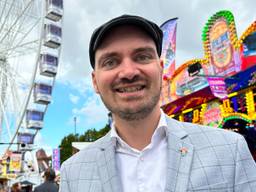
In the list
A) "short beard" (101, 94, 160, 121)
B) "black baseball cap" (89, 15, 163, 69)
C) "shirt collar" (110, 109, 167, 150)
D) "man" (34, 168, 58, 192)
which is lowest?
"man" (34, 168, 58, 192)

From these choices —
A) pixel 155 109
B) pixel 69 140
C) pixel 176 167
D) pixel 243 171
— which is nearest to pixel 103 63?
pixel 155 109

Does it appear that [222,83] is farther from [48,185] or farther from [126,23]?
[126,23]

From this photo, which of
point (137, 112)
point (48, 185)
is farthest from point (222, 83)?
point (137, 112)

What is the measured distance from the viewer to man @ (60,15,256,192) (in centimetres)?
136

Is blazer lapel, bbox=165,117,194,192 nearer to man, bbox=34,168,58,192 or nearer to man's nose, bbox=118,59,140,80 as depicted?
man's nose, bbox=118,59,140,80

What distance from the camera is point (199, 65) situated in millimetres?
12625

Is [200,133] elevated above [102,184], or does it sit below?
above

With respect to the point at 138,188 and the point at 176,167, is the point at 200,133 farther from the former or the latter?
the point at 138,188

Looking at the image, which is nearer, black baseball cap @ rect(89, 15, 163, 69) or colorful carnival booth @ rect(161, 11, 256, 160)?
black baseball cap @ rect(89, 15, 163, 69)

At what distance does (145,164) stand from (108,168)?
17 cm

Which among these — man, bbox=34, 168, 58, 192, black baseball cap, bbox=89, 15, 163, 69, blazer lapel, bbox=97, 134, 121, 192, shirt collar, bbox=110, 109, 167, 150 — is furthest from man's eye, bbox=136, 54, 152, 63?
man, bbox=34, 168, 58, 192

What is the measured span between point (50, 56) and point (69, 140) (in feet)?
109

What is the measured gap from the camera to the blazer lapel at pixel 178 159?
135 cm

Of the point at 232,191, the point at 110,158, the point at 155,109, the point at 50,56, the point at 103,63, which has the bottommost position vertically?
the point at 232,191
